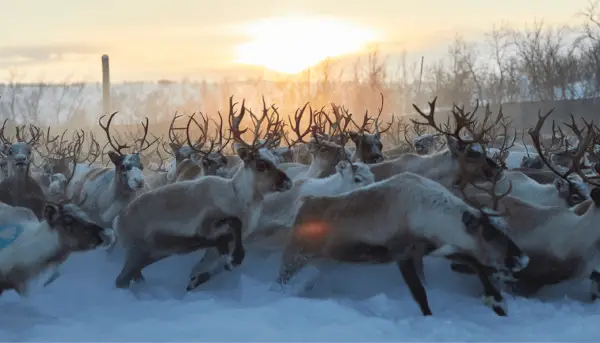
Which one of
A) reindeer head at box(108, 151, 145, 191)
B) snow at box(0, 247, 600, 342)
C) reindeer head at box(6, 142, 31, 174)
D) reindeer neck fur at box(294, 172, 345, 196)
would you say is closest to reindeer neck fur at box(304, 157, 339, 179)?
reindeer neck fur at box(294, 172, 345, 196)

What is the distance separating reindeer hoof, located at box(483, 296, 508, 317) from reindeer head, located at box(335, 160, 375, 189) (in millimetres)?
1638

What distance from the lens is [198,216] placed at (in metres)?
5.44

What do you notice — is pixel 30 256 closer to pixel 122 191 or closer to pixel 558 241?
pixel 122 191

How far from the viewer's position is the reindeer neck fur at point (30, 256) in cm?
463

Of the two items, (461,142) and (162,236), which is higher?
(461,142)

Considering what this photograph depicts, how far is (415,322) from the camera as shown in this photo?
4738 mm

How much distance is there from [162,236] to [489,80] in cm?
4223

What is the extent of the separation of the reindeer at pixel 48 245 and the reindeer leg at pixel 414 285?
213 cm

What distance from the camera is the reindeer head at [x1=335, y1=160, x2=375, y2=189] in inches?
245

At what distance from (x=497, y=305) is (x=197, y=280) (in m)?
2.32

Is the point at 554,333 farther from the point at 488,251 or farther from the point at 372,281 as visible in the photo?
the point at 372,281

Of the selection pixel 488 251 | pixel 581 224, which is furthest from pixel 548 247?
pixel 488 251

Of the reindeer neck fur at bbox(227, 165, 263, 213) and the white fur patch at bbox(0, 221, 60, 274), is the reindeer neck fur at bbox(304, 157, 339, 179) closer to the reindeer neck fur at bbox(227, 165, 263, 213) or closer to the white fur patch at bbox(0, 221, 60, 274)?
the reindeer neck fur at bbox(227, 165, 263, 213)

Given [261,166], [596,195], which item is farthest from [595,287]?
[261,166]
